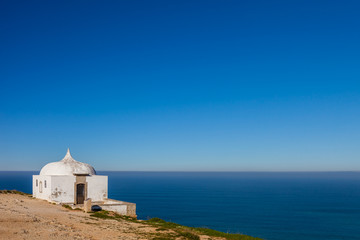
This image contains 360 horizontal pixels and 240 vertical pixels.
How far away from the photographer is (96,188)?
33438mm

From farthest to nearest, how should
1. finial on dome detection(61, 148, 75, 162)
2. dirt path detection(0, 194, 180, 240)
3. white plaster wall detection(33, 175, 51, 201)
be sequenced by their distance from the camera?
finial on dome detection(61, 148, 75, 162) < white plaster wall detection(33, 175, 51, 201) < dirt path detection(0, 194, 180, 240)

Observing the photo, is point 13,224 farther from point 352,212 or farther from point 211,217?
point 352,212

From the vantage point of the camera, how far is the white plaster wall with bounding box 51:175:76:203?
31766 millimetres

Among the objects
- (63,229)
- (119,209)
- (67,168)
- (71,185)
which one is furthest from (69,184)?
(63,229)

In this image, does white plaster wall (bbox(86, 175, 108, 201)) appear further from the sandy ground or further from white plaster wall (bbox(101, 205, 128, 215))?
the sandy ground

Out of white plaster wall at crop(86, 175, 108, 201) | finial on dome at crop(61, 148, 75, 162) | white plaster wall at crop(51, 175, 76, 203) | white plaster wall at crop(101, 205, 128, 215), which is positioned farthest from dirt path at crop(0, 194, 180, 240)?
finial on dome at crop(61, 148, 75, 162)

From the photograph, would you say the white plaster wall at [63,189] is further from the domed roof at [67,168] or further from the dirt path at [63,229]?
the dirt path at [63,229]

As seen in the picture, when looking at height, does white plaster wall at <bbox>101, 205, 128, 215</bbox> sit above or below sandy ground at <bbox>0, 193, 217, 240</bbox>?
below

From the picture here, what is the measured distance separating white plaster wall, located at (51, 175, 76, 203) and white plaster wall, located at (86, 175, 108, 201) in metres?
1.48

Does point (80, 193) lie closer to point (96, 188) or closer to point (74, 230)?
point (96, 188)

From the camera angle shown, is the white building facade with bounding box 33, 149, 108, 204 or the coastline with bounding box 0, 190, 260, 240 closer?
the coastline with bounding box 0, 190, 260, 240

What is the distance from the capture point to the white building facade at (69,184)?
3192cm

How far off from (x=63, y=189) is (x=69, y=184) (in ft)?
2.24

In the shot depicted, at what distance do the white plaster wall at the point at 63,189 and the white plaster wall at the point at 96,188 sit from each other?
1.48 m
